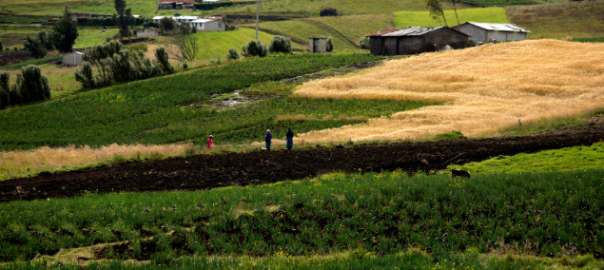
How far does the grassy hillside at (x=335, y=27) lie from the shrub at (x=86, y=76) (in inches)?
2691

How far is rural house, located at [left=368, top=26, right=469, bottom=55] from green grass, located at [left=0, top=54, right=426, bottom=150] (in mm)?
19787

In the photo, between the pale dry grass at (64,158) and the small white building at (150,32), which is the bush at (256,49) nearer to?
the small white building at (150,32)

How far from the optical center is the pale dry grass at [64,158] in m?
28.7

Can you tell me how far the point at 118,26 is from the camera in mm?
152250

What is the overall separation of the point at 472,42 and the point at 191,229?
8097 cm

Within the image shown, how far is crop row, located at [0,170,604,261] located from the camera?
14602 millimetres

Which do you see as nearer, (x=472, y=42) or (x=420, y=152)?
(x=420, y=152)

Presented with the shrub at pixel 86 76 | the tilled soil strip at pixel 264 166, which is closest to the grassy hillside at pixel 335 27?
the shrub at pixel 86 76

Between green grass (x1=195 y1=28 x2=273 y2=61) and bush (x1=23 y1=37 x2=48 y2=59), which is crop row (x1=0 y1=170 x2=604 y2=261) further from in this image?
bush (x1=23 y1=37 x2=48 y2=59)

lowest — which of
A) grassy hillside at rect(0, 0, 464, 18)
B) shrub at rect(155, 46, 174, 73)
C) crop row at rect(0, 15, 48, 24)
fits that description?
shrub at rect(155, 46, 174, 73)

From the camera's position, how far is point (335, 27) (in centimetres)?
14275

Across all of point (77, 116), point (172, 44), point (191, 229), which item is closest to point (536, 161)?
point (191, 229)

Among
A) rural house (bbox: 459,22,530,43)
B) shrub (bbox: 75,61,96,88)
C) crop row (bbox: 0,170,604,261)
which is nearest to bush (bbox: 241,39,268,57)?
shrub (bbox: 75,61,96,88)

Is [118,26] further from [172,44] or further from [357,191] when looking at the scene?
[357,191]
